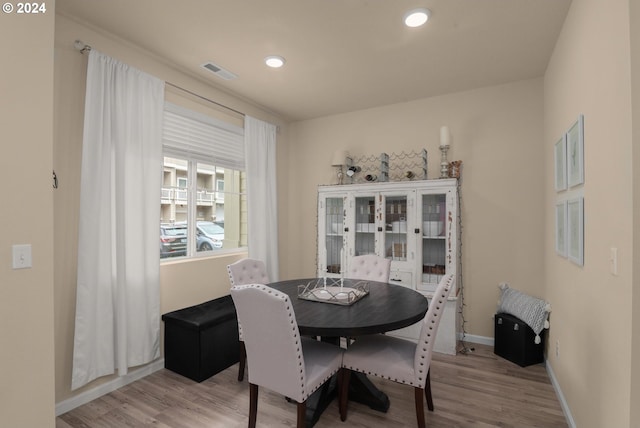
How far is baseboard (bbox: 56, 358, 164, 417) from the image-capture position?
217cm

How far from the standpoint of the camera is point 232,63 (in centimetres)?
282

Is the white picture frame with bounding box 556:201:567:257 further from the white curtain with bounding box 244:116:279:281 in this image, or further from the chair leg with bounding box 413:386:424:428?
the white curtain with bounding box 244:116:279:281

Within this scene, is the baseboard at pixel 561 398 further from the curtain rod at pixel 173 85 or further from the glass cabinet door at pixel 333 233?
the curtain rod at pixel 173 85

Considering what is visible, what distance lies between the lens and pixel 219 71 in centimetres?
297

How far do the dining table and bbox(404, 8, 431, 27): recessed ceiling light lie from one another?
1.96 meters

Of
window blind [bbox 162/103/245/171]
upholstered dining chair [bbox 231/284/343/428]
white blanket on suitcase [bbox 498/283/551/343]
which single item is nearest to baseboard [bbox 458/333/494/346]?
white blanket on suitcase [bbox 498/283/551/343]

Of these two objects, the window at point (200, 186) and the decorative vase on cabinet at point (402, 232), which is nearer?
the window at point (200, 186)

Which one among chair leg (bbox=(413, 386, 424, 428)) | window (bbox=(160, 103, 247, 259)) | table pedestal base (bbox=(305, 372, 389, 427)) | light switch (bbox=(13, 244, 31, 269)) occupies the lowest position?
table pedestal base (bbox=(305, 372, 389, 427))

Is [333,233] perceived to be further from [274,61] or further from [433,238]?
[274,61]

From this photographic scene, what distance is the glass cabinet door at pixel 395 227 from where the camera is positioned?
3.48 m

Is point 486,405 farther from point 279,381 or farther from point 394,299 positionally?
point 279,381

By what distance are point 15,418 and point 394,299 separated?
2.16 m

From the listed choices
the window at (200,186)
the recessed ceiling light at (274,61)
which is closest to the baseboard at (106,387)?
the window at (200,186)

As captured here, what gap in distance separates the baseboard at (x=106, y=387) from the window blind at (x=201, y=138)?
1.91 metres
